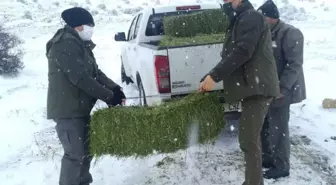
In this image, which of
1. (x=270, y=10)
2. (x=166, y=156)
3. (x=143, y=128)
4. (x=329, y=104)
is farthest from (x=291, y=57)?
(x=329, y=104)

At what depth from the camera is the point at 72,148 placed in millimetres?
3666

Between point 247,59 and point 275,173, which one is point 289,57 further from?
point 275,173

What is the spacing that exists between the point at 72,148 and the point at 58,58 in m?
0.92

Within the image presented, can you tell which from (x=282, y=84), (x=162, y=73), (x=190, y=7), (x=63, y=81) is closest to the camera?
(x=63, y=81)

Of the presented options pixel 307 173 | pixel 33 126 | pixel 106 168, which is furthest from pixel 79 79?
pixel 33 126

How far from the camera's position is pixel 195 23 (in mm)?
5941

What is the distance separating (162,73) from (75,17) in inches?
56.2

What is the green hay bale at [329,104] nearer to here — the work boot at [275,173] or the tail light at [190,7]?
the tail light at [190,7]

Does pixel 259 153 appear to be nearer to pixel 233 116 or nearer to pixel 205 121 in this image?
pixel 205 121

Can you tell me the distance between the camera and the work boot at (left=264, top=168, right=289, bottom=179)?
13.7ft

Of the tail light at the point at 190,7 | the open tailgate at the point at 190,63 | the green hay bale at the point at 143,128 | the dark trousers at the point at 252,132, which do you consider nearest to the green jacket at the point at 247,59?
the dark trousers at the point at 252,132

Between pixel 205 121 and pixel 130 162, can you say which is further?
pixel 130 162

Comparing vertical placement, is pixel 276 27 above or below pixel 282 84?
above

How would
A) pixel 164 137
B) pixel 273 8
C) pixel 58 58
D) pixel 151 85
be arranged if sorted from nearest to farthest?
pixel 58 58, pixel 164 137, pixel 273 8, pixel 151 85
